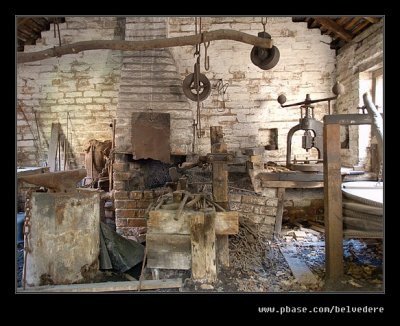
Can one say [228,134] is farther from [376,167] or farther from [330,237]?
[330,237]

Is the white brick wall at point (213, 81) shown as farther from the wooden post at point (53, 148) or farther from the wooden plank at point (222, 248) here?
the wooden plank at point (222, 248)

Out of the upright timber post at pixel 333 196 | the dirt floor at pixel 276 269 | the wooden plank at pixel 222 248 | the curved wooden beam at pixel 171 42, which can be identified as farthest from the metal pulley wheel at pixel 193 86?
the wooden plank at pixel 222 248

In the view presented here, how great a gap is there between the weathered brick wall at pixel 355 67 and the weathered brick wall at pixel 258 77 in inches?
14.6

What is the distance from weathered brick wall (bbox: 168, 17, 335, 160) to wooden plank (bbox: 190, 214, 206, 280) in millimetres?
3228

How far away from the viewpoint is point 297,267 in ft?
10.7

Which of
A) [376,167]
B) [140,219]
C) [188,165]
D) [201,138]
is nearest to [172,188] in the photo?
[188,165]

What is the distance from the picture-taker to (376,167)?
15.0 feet

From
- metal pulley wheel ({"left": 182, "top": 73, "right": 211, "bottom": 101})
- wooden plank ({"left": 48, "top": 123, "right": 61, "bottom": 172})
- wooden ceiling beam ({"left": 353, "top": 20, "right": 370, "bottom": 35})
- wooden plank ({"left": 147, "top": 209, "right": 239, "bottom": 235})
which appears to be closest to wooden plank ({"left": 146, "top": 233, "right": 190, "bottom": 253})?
wooden plank ({"left": 147, "top": 209, "right": 239, "bottom": 235})

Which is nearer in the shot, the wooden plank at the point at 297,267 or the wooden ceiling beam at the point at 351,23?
the wooden plank at the point at 297,267

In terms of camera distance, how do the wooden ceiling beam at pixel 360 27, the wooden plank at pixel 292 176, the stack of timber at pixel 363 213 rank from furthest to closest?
1. the wooden ceiling beam at pixel 360 27
2. the wooden plank at pixel 292 176
3. the stack of timber at pixel 363 213

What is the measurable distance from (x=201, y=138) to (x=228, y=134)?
1.83 ft

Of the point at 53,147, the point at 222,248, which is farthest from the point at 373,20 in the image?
the point at 53,147

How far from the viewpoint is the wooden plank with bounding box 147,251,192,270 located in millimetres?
2543

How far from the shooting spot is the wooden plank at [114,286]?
232cm
